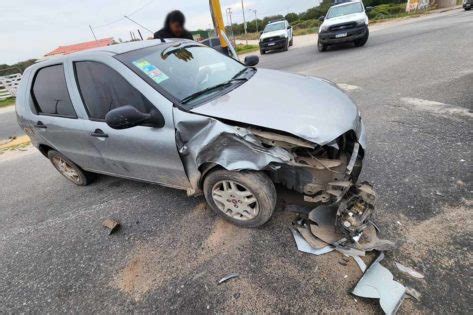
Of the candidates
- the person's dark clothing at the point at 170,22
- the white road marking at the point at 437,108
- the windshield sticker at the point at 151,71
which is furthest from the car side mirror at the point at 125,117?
the white road marking at the point at 437,108

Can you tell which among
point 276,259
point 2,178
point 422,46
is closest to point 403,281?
point 276,259

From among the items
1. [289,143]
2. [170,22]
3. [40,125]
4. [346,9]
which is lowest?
[289,143]

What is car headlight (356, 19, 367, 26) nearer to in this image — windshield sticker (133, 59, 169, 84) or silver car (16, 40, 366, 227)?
silver car (16, 40, 366, 227)

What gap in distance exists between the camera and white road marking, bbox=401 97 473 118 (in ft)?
13.1

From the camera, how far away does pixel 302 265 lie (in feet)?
7.09

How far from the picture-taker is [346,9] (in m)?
10.9

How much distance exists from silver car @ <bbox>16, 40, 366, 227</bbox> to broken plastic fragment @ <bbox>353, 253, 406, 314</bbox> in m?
0.57

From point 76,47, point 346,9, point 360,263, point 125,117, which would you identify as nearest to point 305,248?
point 360,263

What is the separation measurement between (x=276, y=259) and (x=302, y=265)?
217 mm

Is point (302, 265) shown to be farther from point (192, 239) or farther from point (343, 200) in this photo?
point (192, 239)

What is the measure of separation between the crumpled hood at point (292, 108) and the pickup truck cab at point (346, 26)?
29.7 feet

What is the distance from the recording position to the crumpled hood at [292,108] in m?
2.08

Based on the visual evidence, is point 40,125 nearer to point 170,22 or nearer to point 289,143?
point 170,22

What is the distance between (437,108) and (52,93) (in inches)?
216
